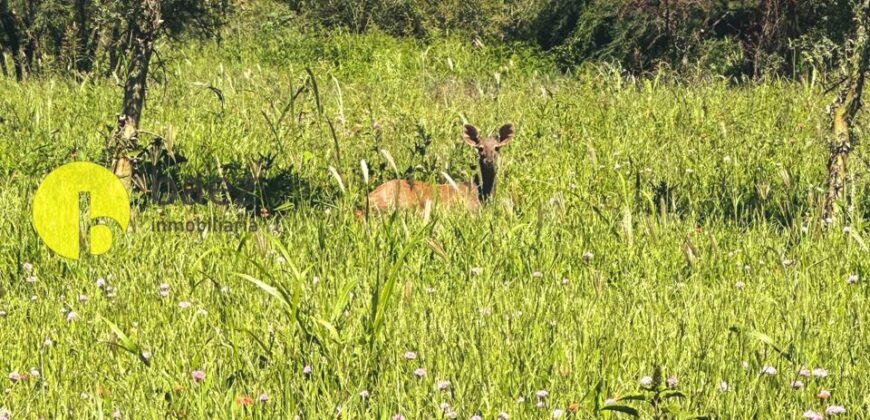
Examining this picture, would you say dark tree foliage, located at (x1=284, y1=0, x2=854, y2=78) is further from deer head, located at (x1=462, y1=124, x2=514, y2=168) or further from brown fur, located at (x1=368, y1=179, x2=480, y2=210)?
brown fur, located at (x1=368, y1=179, x2=480, y2=210)

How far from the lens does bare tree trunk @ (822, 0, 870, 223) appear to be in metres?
4.78

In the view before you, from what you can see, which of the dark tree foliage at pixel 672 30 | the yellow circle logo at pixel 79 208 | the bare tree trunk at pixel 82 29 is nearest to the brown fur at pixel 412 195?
the yellow circle logo at pixel 79 208

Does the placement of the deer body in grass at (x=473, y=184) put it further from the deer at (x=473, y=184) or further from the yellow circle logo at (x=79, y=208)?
the yellow circle logo at (x=79, y=208)

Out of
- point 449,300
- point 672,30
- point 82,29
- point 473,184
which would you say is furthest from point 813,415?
point 672,30

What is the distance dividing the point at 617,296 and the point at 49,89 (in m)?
6.82

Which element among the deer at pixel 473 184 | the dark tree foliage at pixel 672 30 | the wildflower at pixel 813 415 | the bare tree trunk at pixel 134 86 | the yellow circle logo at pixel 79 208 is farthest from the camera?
the dark tree foliage at pixel 672 30

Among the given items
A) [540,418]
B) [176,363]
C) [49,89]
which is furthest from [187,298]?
[49,89]

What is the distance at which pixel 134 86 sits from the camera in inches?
214

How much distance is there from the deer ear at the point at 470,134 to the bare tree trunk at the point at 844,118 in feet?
6.76

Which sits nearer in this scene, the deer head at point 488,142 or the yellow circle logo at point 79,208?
the yellow circle logo at point 79,208

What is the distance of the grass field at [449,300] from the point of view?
2627mm

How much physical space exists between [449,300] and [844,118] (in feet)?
8.48

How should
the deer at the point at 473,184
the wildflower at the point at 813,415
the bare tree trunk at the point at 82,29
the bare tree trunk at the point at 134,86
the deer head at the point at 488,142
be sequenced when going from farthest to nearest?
the bare tree trunk at the point at 82,29 → the deer head at the point at 488,142 → the deer at the point at 473,184 → the bare tree trunk at the point at 134,86 → the wildflower at the point at 813,415

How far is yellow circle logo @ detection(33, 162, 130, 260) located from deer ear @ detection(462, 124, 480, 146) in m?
2.06
